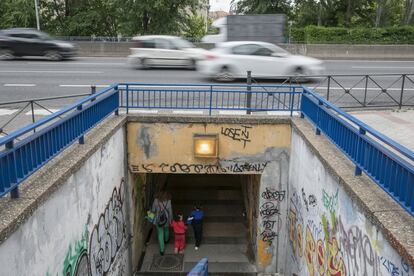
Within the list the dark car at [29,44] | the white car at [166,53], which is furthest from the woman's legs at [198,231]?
the dark car at [29,44]

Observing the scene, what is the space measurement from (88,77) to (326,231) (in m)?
14.0

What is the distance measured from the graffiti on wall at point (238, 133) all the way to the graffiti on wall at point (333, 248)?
1.93m

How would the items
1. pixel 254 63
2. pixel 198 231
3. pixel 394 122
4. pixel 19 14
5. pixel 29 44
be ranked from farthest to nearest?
pixel 19 14 < pixel 29 44 < pixel 254 63 < pixel 198 231 < pixel 394 122

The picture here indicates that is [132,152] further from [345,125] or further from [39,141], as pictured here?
[345,125]

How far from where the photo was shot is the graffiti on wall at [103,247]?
6.66m

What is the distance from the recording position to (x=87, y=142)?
7660 millimetres

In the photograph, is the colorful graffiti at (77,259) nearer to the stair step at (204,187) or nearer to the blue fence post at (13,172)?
the blue fence post at (13,172)

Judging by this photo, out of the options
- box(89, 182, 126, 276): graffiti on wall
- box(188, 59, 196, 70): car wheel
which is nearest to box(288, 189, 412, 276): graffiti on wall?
box(89, 182, 126, 276): graffiti on wall

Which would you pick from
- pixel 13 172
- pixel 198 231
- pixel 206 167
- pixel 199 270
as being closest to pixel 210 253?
pixel 198 231

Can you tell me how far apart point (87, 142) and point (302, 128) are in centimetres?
454

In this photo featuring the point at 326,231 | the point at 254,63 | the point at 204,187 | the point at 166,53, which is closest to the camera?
the point at 326,231

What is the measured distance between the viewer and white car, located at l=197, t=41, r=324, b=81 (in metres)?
16.5

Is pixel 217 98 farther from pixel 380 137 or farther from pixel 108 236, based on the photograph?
pixel 380 137

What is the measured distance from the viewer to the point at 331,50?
28250 millimetres
